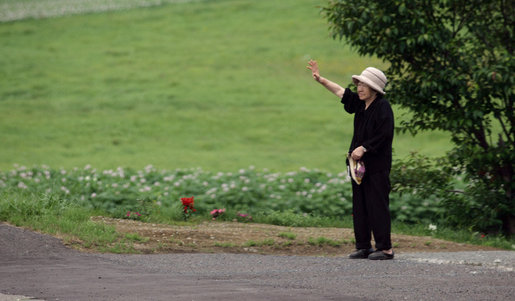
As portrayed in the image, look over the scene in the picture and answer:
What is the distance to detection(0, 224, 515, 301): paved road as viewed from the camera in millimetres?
5996

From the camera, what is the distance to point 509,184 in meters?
11.2

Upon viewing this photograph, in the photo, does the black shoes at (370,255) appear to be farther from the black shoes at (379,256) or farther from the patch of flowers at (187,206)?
the patch of flowers at (187,206)

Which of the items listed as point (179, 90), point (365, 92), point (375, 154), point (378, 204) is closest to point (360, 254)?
point (378, 204)

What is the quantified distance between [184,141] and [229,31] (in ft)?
43.8

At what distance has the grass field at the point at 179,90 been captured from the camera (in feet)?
64.8

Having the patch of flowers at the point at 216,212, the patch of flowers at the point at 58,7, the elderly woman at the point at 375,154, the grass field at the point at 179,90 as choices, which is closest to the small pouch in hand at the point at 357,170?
the elderly woman at the point at 375,154

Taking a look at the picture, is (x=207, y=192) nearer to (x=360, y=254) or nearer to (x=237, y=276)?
(x=360, y=254)

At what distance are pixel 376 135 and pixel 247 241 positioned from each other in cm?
203

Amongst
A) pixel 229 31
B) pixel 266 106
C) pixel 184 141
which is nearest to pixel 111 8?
pixel 229 31

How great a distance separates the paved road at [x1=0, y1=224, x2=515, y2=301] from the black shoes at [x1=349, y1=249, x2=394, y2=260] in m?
0.18

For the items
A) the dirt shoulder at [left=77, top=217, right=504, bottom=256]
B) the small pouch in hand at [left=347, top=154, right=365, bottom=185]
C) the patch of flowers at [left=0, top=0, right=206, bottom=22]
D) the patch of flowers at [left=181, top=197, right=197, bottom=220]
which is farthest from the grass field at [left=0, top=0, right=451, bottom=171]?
the small pouch in hand at [left=347, top=154, right=365, bottom=185]

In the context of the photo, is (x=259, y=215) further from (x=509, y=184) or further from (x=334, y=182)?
(x=509, y=184)

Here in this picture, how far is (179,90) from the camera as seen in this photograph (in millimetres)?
25781

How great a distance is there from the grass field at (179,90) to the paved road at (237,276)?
8.19 meters
